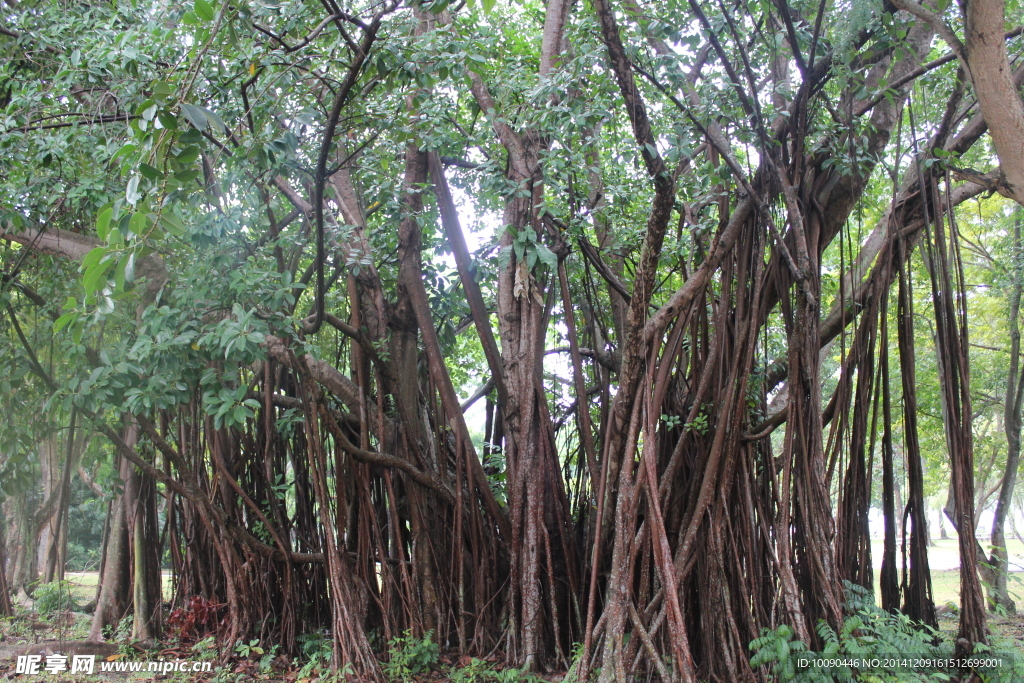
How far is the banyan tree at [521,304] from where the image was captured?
9.47 ft

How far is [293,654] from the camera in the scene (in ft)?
13.6

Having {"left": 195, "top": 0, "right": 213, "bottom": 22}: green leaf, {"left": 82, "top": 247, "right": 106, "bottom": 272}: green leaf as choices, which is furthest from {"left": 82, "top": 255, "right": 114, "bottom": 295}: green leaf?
{"left": 195, "top": 0, "right": 213, "bottom": 22}: green leaf

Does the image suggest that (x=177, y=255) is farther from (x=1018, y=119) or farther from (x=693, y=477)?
(x=1018, y=119)

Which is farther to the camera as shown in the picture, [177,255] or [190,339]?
[177,255]

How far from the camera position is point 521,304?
3971 millimetres

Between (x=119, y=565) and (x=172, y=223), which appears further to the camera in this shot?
(x=119, y=565)

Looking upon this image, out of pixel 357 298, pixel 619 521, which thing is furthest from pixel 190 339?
pixel 619 521

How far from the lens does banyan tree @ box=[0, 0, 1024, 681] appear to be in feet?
9.47

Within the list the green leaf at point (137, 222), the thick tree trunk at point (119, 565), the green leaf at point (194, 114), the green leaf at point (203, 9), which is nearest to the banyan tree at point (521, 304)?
the thick tree trunk at point (119, 565)

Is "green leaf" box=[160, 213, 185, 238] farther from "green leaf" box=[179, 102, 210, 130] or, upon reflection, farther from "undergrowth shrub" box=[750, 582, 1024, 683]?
"undergrowth shrub" box=[750, 582, 1024, 683]

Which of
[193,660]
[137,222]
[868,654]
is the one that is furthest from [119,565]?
[868,654]

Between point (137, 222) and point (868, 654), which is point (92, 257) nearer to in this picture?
point (137, 222)

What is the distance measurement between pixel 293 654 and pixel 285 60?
10.7ft

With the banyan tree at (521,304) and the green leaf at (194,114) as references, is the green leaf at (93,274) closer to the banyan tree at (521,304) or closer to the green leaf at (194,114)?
the green leaf at (194,114)
